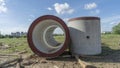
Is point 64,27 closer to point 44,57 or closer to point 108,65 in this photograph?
point 44,57

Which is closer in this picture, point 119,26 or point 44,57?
point 44,57

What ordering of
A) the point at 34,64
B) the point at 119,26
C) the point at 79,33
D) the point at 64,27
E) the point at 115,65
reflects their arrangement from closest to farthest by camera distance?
the point at 115,65 < the point at 34,64 < the point at 64,27 < the point at 79,33 < the point at 119,26

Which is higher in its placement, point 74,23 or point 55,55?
point 74,23

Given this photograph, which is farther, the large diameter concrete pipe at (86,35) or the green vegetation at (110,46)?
the green vegetation at (110,46)

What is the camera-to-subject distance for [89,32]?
1035 centimetres

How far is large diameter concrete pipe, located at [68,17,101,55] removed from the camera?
33.9ft

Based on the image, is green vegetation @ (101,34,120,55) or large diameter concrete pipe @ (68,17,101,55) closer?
large diameter concrete pipe @ (68,17,101,55)

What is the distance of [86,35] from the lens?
1035 centimetres

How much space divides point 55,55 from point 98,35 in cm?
270

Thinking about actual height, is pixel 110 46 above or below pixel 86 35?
below

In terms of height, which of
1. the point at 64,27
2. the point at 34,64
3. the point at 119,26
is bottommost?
the point at 34,64

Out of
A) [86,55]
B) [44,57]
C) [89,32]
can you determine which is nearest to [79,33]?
[89,32]

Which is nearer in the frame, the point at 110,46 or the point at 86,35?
the point at 86,35

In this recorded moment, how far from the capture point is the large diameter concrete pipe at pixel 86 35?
10.3 metres
